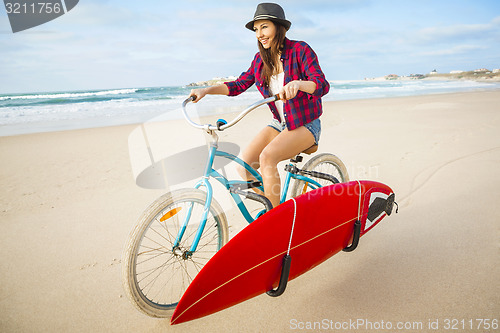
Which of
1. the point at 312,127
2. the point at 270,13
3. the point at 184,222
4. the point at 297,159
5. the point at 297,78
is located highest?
the point at 270,13

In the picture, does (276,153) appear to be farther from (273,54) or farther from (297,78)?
(273,54)

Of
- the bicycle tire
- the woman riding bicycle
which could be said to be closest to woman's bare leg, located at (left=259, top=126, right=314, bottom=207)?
the woman riding bicycle

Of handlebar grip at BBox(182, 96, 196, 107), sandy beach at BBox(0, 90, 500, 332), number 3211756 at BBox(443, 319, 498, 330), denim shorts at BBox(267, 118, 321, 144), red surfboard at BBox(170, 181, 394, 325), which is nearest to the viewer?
red surfboard at BBox(170, 181, 394, 325)

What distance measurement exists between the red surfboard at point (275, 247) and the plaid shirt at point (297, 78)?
598mm

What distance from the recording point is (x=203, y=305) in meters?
1.54

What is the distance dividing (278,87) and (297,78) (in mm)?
213

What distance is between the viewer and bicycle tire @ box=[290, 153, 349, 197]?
8.36ft

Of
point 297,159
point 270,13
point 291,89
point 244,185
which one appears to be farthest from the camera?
point 297,159

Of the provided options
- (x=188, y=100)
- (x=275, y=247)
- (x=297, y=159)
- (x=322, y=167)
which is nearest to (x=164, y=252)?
(x=275, y=247)

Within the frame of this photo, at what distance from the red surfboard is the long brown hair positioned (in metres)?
0.96

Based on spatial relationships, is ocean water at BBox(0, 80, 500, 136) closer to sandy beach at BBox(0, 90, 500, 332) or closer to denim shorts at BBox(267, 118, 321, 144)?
denim shorts at BBox(267, 118, 321, 144)

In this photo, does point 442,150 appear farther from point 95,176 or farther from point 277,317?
point 95,176

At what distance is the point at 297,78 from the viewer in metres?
2.10

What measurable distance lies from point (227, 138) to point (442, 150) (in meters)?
4.12
